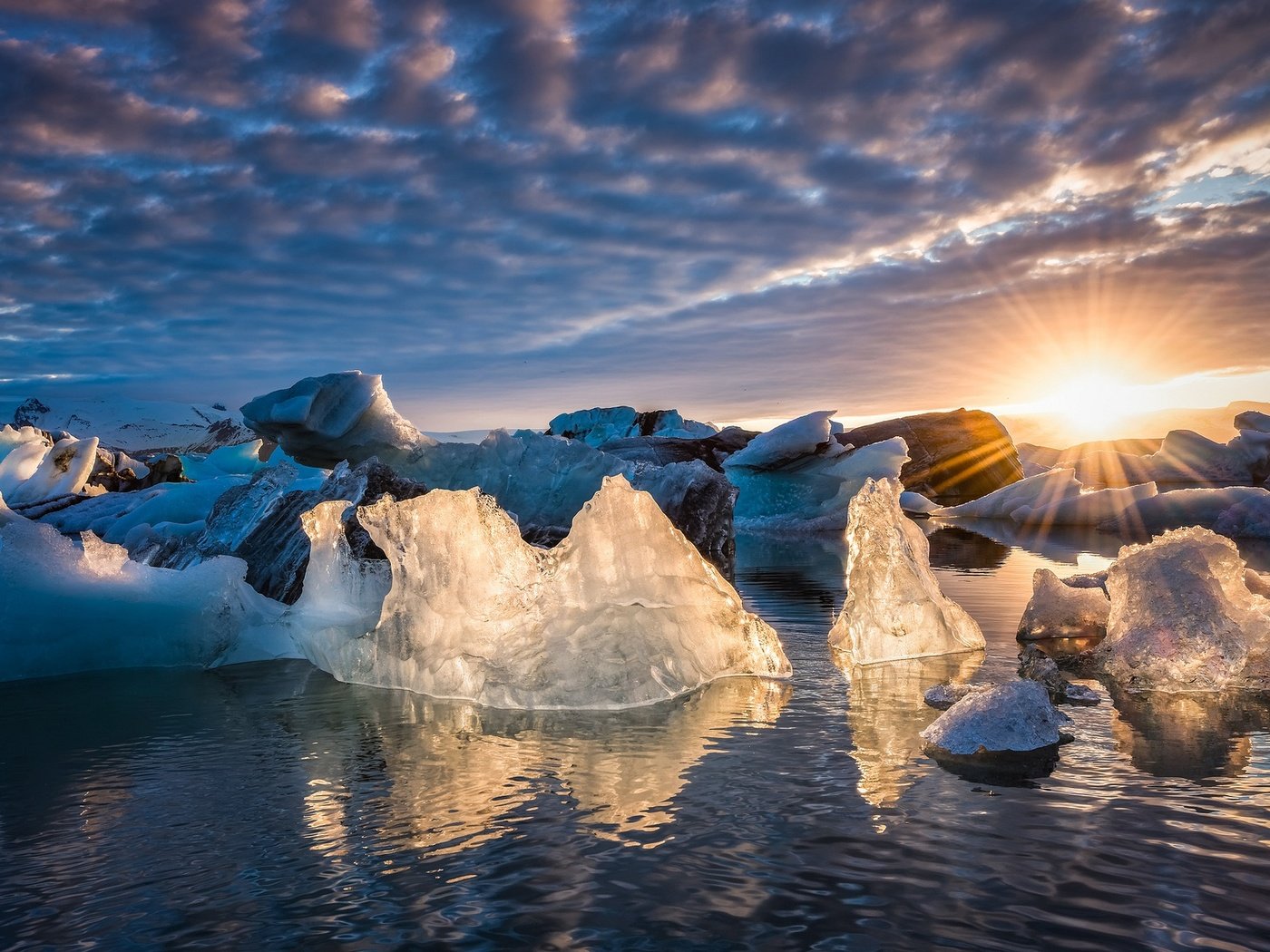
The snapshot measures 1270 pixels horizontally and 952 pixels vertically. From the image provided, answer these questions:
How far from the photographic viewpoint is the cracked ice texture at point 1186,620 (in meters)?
6.07

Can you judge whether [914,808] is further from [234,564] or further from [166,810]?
[234,564]

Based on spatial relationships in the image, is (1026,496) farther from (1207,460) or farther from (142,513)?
(142,513)

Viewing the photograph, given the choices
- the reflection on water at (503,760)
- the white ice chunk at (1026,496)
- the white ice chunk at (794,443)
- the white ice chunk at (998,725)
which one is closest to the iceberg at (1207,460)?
the white ice chunk at (1026,496)

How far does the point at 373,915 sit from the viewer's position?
294 cm

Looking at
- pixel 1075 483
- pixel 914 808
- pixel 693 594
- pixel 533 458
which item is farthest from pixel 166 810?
pixel 1075 483

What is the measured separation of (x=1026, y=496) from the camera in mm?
29969

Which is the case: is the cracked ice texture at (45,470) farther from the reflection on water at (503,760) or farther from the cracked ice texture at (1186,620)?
the cracked ice texture at (1186,620)

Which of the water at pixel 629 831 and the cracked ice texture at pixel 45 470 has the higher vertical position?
the cracked ice texture at pixel 45 470

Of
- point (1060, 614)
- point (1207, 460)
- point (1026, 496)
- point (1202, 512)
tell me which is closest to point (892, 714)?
point (1060, 614)

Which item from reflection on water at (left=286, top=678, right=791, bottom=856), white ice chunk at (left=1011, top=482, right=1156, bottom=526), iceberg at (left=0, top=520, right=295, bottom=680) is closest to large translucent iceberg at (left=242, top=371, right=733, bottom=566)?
iceberg at (left=0, top=520, right=295, bottom=680)

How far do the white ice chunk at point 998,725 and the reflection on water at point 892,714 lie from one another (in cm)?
16

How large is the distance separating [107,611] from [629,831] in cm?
579

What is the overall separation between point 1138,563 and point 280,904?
19.4 feet

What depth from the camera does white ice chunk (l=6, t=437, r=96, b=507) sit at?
2506cm
